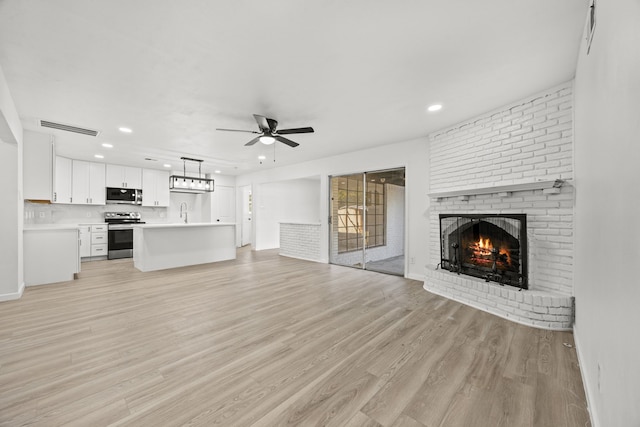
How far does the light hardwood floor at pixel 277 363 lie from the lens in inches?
58.7

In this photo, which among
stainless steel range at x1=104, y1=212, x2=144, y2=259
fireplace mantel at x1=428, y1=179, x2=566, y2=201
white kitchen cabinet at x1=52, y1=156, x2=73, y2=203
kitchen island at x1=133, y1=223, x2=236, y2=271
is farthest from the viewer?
stainless steel range at x1=104, y1=212, x2=144, y2=259

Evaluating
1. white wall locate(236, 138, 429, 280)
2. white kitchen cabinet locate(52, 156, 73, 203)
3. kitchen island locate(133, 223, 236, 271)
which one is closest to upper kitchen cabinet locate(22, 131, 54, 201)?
kitchen island locate(133, 223, 236, 271)

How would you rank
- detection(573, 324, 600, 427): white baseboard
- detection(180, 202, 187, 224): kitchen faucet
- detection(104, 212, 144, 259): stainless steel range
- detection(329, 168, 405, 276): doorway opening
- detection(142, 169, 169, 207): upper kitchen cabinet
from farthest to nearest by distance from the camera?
detection(180, 202, 187, 224): kitchen faucet → detection(142, 169, 169, 207): upper kitchen cabinet → detection(104, 212, 144, 259): stainless steel range → detection(329, 168, 405, 276): doorway opening → detection(573, 324, 600, 427): white baseboard

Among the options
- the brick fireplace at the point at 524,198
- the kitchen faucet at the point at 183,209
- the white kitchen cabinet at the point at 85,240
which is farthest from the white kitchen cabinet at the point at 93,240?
the brick fireplace at the point at 524,198

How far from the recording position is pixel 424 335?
245 cm

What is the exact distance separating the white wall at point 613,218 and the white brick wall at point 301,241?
5020 millimetres

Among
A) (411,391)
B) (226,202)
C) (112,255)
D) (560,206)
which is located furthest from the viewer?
(226,202)

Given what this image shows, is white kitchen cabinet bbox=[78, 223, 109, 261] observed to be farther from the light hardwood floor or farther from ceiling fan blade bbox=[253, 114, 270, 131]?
ceiling fan blade bbox=[253, 114, 270, 131]

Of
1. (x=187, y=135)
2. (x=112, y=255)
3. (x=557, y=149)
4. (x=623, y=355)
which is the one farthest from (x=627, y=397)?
(x=112, y=255)

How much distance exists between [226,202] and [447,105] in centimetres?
792

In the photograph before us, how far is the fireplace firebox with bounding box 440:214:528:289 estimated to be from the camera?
307 centimetres

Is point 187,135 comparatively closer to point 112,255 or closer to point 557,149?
point 112,255

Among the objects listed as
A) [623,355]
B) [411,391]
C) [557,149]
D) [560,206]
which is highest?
[557,149]

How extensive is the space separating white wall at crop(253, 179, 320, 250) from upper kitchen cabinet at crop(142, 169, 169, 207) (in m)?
3.00
